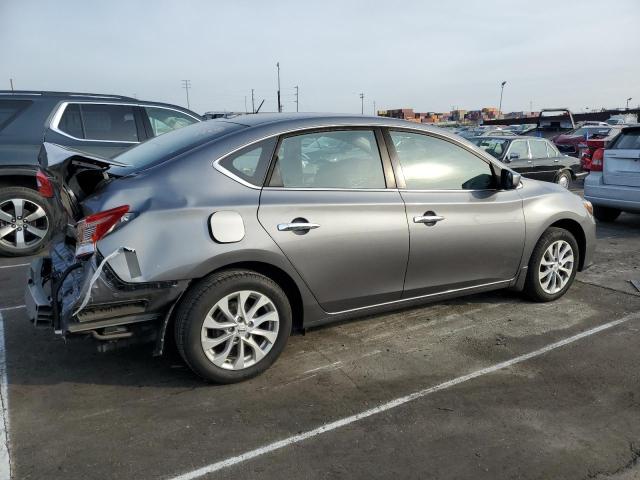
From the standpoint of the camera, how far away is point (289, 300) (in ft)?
11.5

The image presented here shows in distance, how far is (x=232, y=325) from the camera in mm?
3172

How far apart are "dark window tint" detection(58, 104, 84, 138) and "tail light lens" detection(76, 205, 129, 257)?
3990 mm

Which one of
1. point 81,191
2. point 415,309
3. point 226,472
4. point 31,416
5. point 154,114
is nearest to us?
point 226,472

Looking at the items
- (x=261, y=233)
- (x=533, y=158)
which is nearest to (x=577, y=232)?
(x=261, y=233)

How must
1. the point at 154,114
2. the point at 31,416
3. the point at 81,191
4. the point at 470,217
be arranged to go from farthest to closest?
1. the point at 154,114
2. the point at 470,217
3. the point at 81,191
4. the point at 31,416

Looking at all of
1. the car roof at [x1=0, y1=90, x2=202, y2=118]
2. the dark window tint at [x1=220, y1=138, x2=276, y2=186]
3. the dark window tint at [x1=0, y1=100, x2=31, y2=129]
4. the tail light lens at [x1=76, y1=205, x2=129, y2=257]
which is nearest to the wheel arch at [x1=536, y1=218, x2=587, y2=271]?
the dark window tint at [x1=220, y1=138, x2=276, y2=186]

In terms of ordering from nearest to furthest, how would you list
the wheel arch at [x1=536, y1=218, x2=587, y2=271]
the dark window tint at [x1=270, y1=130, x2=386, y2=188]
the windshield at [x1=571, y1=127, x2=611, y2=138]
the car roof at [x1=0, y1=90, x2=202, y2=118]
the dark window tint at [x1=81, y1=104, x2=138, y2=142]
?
the dark window tint at [x1=270, y1=130, x2=386, y2=188] → the wheel arch at [x1=536, y1=218, x2=587, y2=271] → the car roof at [x1=0, y1=90, x2=202, y2=118] → the dark window tint at [x1=81, y1=104, x2=138, y2=142] → the windshield at [x1=571, y1=127, x2=611, y2=138]

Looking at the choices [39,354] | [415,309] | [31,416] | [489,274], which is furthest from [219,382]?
[489,274]

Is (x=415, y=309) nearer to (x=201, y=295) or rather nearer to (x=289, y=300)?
(x=289, y=300)

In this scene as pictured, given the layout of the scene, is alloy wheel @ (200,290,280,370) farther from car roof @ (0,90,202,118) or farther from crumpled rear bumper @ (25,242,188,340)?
car roof @ (0,90,202,118)

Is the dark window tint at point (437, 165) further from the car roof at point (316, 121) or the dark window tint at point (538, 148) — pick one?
the dark window tint at point (538, 148)

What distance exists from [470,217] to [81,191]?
9.00 feet

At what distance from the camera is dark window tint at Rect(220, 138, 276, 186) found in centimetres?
323

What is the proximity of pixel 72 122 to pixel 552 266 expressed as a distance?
563 cm
